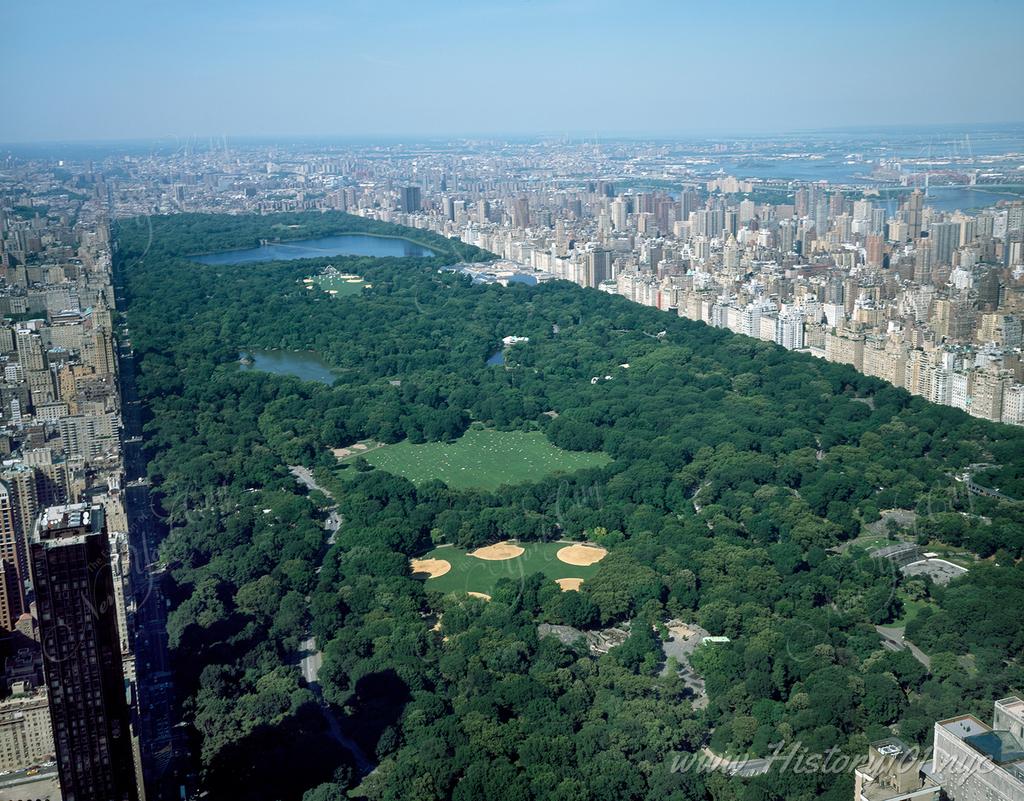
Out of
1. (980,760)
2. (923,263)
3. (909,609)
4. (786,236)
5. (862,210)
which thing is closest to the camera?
(980,760)

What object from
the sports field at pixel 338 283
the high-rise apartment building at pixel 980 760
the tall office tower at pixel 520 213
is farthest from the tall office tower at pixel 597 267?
the high-rise apartment building at pixel 980 760

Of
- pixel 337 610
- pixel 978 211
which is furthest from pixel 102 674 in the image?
pixel 978 211

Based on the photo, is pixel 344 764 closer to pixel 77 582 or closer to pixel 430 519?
pixel 77 582

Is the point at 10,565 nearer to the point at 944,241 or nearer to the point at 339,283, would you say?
the point at 944,241

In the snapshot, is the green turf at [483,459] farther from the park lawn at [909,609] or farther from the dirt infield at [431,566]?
the park lawn at [909,609]

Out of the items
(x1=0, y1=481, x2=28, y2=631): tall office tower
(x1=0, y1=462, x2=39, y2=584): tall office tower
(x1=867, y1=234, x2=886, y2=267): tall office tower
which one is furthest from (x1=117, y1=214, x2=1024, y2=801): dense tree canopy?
(x1=867, y1=234, x2=886, y2=267): tall office tower

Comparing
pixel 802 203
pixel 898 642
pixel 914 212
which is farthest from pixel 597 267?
pixel 898 642
